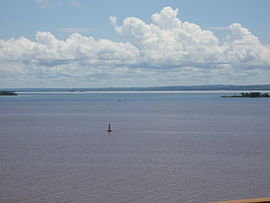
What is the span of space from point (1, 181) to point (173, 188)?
761cm

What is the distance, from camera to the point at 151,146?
1316 inches

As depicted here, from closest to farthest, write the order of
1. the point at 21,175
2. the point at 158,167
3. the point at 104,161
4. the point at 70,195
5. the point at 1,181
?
the point at 70,195 → the point at 1,181 → the point at 21,175 → the point at 158,167 → the point at 104,161

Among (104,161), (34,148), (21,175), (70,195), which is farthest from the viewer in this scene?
(34,148)

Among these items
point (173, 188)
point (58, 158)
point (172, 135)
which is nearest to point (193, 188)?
point (173, 188)

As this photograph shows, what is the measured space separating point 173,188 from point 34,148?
15665 millimetres

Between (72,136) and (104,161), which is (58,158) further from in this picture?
(72,136)

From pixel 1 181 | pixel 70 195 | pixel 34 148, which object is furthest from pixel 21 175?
pixel 34 148

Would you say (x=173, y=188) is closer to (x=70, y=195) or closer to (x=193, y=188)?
(x=193, y=188)

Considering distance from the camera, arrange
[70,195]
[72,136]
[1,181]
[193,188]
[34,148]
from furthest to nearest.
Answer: [72,136] < [34,148] < [1,181] < [193,188] < [70,195]

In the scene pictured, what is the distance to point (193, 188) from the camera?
63.1ft

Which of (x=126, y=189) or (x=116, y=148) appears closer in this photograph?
(x=126, y=189)

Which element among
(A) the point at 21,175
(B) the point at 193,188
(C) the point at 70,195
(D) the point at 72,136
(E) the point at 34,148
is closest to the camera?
(C) the point at 70,195

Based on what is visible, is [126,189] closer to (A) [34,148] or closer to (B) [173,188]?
(B) [173,188]

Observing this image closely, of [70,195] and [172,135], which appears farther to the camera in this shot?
[172,135]
